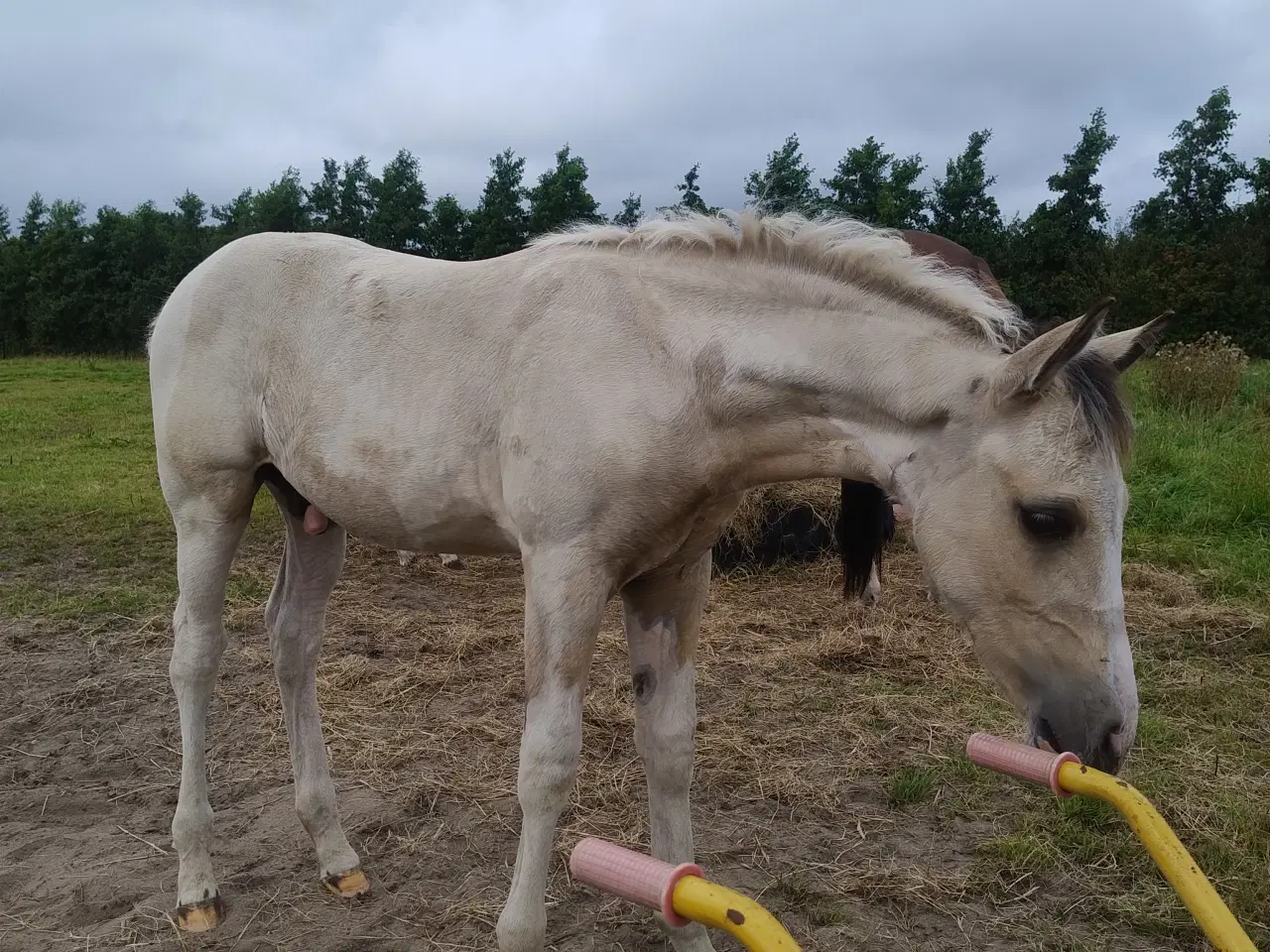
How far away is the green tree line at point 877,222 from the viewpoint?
25.0 m

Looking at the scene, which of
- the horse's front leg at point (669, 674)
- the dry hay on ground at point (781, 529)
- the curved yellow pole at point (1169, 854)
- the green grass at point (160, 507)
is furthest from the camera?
the dry hay on ground at point (781, 529)

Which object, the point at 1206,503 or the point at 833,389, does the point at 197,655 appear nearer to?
the point at 833,389

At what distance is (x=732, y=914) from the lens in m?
1.07

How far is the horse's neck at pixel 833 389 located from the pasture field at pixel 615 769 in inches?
45.3

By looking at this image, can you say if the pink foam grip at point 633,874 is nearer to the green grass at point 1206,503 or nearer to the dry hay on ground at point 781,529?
the green grass at point 1206,503

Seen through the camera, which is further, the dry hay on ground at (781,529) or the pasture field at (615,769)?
the dry hay on ground at (781,529)

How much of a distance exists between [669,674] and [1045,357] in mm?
1340

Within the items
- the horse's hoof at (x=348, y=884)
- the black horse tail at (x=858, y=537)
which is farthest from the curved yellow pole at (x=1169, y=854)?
the horse's hoof at (x=348, y=884)

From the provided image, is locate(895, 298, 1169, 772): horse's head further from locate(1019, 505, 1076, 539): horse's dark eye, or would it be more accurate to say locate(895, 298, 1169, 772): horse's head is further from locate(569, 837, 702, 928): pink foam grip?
locate(569, 837, 702, 928): pink foam grip

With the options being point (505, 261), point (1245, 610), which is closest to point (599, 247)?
point (505, 261)

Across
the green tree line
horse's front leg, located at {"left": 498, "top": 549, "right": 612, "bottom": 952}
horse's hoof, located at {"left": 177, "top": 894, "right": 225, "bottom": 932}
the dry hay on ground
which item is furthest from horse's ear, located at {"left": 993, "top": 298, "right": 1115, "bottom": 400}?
the green tree line

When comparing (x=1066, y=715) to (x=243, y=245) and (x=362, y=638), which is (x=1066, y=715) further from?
(x=362, y=638)

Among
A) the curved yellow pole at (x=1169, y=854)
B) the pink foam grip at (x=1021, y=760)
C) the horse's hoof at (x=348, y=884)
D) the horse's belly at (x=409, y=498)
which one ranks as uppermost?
the horse's belly at (x=409, y=498)

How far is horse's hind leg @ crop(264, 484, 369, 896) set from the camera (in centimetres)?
290
